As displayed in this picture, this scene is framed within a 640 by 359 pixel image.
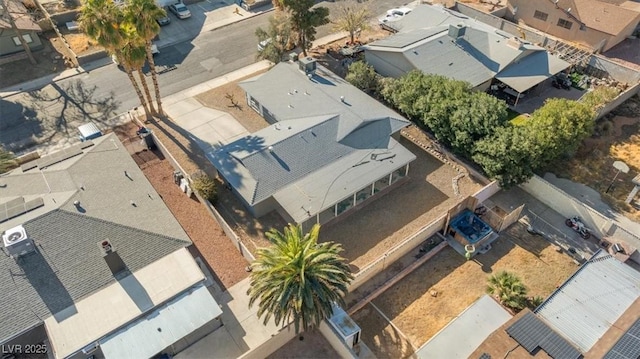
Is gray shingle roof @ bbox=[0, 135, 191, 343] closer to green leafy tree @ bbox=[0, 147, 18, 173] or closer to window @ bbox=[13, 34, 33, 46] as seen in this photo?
green leafy tree @ bbox=[0, 147, 18, 173]

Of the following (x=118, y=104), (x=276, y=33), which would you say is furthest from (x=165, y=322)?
(x=276, y=33)

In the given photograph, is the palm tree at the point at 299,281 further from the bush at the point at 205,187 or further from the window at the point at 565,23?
the window at the point at 565,23

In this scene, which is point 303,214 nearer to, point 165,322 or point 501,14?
point 165,322

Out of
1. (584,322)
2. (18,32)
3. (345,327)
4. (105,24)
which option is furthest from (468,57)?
(18,32)

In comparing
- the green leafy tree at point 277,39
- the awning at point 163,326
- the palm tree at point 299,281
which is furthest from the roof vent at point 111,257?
the green leafy tree at point 277,39

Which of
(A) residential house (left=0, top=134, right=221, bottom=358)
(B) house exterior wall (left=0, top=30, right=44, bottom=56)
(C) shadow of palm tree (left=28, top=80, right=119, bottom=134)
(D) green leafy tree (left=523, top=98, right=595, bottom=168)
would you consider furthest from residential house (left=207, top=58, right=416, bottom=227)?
(B) house exterior wall (left=0, top=30, right=44, bottom=56)

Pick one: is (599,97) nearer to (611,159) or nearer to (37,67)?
(611,159)

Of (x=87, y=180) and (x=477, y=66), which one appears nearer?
(x=87, y=180)
